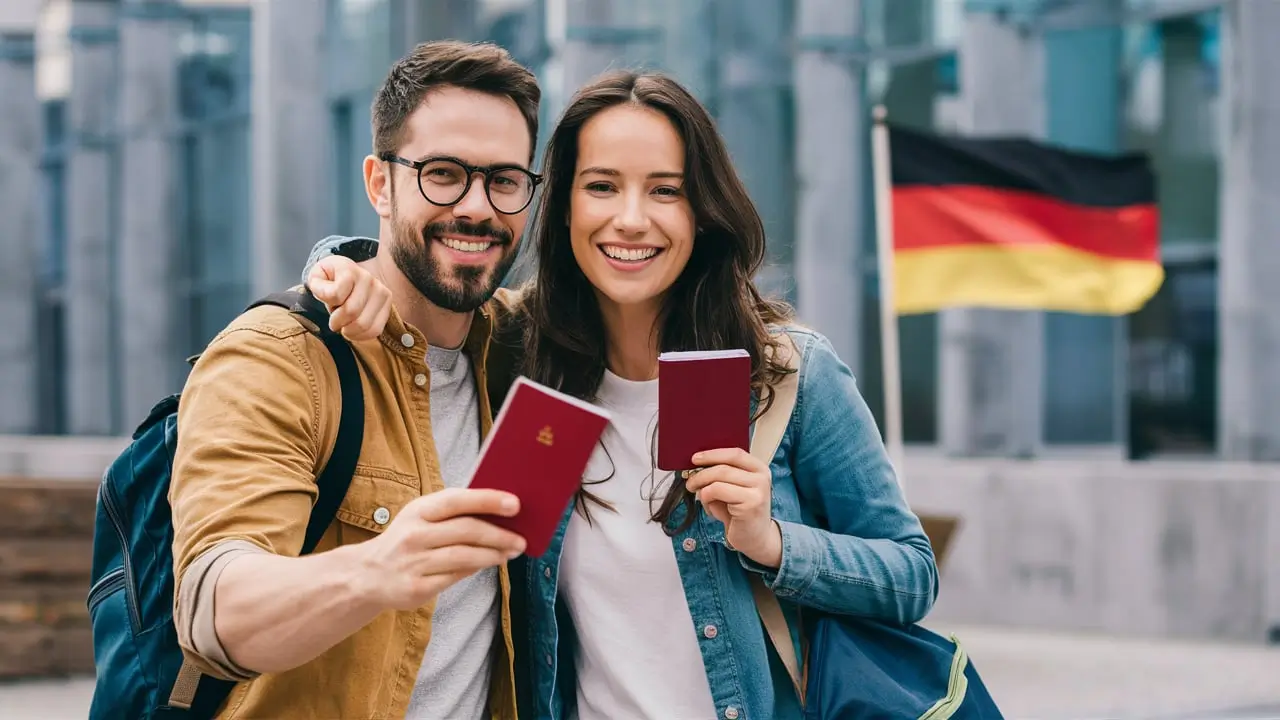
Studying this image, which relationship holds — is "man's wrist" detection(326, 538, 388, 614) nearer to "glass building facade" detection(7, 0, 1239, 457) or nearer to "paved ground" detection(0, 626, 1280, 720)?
"paved ground" detection(0, 626, 1280, 720)

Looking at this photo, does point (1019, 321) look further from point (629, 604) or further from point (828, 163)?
point (629, 604)

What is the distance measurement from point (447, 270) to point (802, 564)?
3.31 feet

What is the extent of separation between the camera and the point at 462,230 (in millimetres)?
3035

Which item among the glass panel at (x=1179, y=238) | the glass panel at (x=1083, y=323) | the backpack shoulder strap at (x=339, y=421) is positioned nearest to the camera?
the backpack shoulder strap at (x=339, y=421)

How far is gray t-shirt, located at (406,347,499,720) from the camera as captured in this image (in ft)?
9.44

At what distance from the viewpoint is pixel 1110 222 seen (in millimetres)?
9039

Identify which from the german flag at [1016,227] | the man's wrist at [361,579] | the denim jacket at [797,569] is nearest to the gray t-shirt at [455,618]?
the denim jacket at [797,569]

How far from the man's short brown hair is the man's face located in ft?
0.07

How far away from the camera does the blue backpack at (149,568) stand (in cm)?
259

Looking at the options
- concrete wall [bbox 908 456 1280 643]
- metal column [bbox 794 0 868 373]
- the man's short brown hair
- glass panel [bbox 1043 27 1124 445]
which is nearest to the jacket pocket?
the man's short brown hair

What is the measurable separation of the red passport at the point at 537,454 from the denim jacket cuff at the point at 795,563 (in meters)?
0.77

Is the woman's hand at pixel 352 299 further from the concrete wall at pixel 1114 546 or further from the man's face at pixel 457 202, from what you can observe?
the concrete wall at pixel 1114 546

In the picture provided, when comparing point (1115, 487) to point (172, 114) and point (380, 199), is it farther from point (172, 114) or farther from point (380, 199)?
point (172, 114)

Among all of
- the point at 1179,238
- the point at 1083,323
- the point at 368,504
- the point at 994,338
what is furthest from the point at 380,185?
the point at 1083,323
